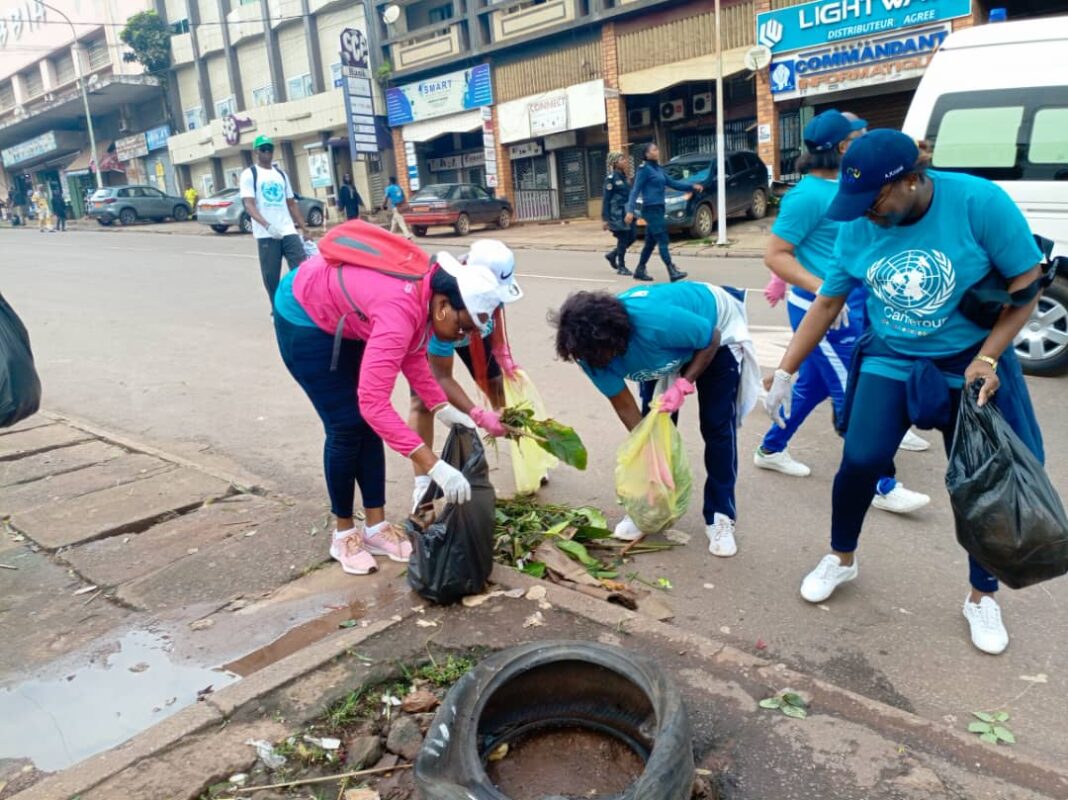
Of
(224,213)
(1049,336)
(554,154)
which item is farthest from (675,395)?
(224,213)

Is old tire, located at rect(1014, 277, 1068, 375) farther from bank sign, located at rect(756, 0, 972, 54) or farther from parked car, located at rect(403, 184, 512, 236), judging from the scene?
parked car, located at rect(403, 184, 512, 236)

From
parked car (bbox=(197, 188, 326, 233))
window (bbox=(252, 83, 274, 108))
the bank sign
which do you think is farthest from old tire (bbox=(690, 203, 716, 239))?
window (bbox=(252, 83, 274, 108))

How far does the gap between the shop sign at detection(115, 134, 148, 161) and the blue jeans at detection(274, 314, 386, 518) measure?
38725 millimetres

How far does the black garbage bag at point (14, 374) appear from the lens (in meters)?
3.40

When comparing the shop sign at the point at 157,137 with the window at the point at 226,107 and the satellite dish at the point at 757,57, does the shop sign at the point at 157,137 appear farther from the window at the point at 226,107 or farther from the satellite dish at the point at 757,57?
the satellite dish at the point at 757,57

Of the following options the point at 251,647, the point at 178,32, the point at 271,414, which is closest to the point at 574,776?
the point at 251,647

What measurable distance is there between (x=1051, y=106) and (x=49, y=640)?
643cm

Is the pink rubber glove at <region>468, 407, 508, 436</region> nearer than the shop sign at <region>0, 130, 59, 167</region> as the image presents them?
Yes

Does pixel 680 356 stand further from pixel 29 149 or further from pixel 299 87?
pixel 29 149

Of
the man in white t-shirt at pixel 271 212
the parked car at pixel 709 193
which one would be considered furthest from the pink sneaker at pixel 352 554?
the parked car at pixel 709 193

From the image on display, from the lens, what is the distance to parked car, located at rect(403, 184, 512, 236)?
19.6 m

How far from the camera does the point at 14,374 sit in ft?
11.3

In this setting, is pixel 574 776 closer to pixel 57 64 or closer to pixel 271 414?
pixel 271 414

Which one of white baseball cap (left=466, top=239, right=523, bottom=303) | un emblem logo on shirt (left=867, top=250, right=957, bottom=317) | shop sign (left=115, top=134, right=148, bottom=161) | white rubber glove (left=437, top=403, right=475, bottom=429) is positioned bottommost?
white rubber glove (left=437, top=403, right=475, bottom=429)
